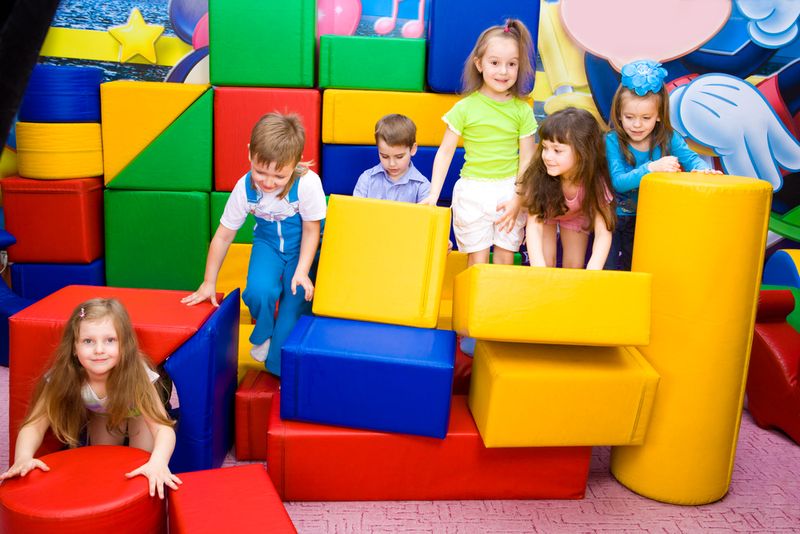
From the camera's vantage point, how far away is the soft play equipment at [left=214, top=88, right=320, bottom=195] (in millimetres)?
3436

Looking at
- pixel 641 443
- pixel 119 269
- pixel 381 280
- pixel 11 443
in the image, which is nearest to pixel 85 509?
pixel 11 443

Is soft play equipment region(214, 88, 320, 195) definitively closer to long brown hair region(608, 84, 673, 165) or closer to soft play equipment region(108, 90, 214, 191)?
soft play equipment region(108, 90, 214, 191)

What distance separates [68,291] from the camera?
7.87 feet

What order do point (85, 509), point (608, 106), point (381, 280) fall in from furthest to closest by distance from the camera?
point (608, 106)
point (381, 280)
point (85, 509)

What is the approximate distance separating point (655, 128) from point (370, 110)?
1.30 m

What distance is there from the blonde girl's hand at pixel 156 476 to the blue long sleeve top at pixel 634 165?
1.70 metres

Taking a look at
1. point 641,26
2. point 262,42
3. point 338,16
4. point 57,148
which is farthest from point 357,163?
point 641,26

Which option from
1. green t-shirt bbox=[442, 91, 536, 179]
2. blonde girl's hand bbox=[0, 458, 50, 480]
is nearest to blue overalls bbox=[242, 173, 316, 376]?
green t-shirt bbox=[442, 91, 536, 179]

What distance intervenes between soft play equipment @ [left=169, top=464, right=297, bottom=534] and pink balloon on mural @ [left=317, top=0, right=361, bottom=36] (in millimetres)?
2734

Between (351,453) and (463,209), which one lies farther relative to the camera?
(463,209)

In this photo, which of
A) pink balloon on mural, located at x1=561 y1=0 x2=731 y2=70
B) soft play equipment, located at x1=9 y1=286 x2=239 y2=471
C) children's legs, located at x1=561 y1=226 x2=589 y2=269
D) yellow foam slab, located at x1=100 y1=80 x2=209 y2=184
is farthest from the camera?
pink balloon on mural, located at x1=561 y1=0 x2=731 y2=70

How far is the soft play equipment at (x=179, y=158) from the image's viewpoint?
11.4 feet

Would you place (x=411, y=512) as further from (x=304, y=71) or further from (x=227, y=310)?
(x=304, y=71)

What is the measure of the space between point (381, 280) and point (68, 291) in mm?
996
